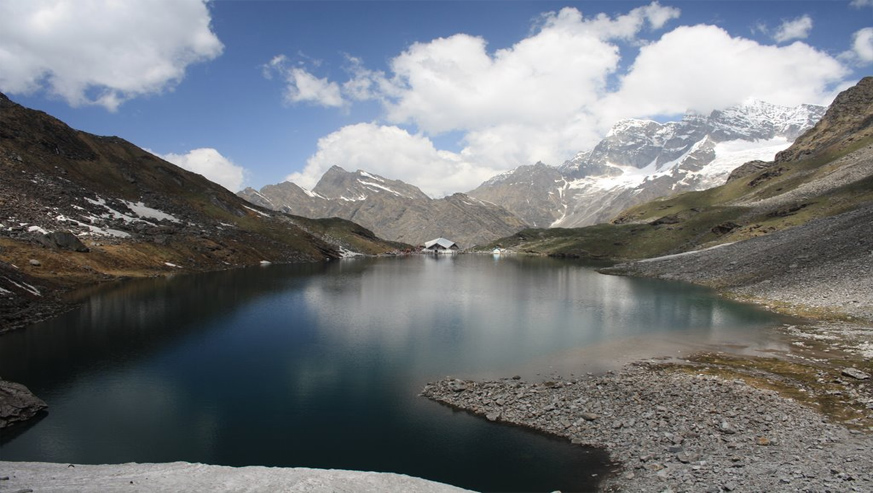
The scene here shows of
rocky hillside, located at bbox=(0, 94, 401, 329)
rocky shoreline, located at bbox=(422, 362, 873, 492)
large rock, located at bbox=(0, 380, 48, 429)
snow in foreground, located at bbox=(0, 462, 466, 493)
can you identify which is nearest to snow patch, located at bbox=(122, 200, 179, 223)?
rocky hillside, located at bbox=(0, 94, 401, 329)

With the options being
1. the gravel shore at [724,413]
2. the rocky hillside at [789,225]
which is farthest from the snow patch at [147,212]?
the rocky hillside at [789,225]

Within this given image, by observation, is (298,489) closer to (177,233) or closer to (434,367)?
(434,367)

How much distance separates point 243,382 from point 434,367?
14549 mm

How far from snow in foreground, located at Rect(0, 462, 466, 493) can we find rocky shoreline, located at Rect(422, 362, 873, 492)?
999 centimetres

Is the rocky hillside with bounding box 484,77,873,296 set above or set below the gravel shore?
above

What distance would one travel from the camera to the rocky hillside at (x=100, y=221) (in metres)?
70.4

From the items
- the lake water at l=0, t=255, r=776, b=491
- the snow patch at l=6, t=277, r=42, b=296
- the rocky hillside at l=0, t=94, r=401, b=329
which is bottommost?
the lake water at l=0, t=255, r=776, b=491

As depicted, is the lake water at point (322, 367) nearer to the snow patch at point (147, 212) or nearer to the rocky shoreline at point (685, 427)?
the rocky shoreline at point (685, 427)

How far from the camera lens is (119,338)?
45.6m

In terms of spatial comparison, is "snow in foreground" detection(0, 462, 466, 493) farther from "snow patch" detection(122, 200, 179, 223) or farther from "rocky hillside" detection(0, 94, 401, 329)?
"snow patch" detection(122, 200, 179, 223)

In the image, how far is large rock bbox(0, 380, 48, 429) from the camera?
2617 centimetres

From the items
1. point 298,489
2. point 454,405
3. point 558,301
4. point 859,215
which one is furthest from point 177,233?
point 859,215

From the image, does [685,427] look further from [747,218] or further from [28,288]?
[747,218]

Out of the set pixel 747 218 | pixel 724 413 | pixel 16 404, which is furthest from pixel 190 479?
pixel 747 218
